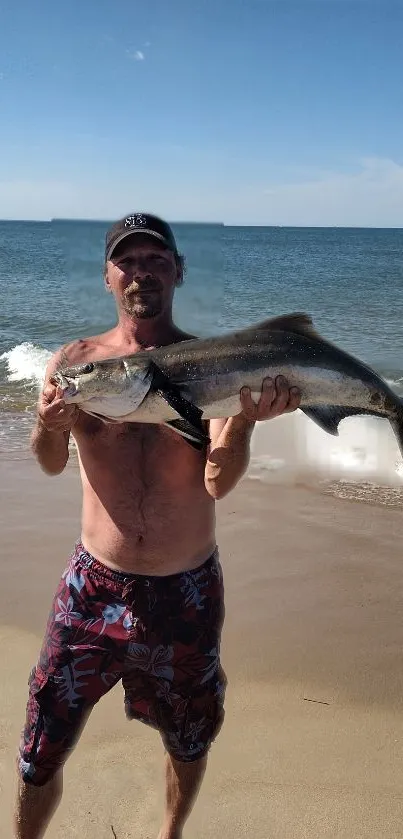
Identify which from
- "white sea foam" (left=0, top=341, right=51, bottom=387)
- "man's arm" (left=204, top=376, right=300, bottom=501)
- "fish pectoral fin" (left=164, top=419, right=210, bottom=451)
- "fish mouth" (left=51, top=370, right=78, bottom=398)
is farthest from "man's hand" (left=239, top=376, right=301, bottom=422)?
"white sea foam" (left=0, top=341, right=51, bottom=387)

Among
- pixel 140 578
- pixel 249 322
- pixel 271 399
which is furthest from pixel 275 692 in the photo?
pixel 249 322

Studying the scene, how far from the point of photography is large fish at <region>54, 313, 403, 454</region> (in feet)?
9.07

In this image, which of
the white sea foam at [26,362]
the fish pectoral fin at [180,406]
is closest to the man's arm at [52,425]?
the fish pectoral fin at [180,406]

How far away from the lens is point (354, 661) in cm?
462

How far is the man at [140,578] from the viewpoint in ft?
9.87

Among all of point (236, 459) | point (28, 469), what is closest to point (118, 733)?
point (236, 459)

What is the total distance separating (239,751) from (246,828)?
485 mm

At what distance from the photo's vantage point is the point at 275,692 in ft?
14.2

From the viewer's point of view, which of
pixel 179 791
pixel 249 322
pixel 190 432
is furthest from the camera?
pixel 249 322

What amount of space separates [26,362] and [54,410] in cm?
1337

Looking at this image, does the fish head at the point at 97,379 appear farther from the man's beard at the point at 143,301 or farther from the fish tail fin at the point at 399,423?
the fish tail fin at the point at 399,423

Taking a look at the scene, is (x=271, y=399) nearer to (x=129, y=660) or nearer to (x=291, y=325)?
(x=291, y=325)

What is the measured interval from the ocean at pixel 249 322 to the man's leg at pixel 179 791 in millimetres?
2119

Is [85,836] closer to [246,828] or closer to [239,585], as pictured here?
[246,828]
